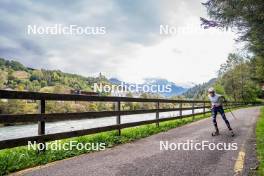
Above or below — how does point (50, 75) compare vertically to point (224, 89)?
above

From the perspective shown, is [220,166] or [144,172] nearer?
[144,172]

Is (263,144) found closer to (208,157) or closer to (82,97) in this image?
(208,157)

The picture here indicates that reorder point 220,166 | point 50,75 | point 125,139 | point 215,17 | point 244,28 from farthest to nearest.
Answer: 1. point 50,75
2. point 244,28
3. point 215,17
4. point 125,139
5. point 220,166

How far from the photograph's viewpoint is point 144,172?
5152 millimetres

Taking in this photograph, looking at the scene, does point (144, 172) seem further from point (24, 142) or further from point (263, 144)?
point (263, 144)

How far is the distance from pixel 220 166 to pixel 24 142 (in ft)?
13.0

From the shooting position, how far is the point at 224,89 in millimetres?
81625

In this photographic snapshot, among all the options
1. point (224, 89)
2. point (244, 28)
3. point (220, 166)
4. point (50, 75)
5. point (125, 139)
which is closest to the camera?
point (220, 166)

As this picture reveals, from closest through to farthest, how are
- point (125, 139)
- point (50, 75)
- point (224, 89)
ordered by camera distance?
1. point (125, 139)
2. point (224, 89)
3. point (50, 75)

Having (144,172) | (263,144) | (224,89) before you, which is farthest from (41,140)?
(224,89)

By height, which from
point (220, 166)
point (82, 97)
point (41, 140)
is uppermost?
point (82, 97)

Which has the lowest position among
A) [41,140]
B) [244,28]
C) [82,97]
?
[41,140]

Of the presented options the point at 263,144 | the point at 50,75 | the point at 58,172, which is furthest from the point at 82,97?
the point at 50,75

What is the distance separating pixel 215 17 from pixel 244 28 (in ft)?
7.57
